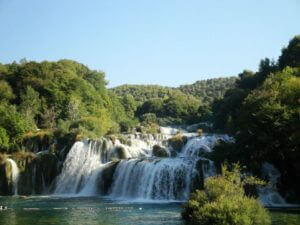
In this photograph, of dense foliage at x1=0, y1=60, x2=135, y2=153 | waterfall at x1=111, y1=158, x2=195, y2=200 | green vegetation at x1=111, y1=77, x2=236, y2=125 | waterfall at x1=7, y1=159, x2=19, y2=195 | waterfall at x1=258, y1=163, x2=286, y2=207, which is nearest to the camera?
waterfall at x1=258, y1=163, x2=286, y2=207

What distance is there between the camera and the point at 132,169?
44.0 metres

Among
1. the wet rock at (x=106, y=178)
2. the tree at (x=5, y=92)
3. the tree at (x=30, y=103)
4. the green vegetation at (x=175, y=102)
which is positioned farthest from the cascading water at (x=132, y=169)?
the green vegetation at (x=175, y=102)

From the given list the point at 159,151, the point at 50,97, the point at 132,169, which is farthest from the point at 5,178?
the point at 50,97

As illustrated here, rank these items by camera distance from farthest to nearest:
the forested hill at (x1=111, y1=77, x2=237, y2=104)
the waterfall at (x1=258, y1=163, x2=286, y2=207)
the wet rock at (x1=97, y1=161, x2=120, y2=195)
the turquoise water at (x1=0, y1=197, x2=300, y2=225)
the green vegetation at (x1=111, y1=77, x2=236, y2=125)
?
the forested hill at (x1=111, y1=77, x2=237, y2=104)
the green vegetation at (x1=111, y1=77, x2=236, y2=125)
the wet rock at (x1=97, y1=161, x2=120, y2=195)
the waterfall at (x1=258, y1=163, x2=286, y2=207)
the turquoise water at (x1=0, y1=197, x2=300, y2=225)

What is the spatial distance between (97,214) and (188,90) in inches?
5079

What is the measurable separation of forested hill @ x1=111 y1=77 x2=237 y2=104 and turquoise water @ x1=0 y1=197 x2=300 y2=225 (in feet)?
329

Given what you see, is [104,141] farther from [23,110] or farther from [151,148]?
[23,110]

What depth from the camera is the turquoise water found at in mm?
26688

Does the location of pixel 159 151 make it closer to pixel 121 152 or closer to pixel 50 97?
pixel 121 152

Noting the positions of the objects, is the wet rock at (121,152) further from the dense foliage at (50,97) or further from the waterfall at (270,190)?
the waterfall at (270,190)

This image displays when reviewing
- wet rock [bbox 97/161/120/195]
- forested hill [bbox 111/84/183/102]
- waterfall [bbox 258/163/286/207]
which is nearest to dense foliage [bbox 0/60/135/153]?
wet rock [bbox 97/161/120/195]

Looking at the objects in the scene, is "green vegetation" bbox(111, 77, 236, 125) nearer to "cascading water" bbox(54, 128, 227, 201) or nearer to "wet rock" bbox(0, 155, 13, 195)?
"cascading water" bbox(54, 128, 227, 201)

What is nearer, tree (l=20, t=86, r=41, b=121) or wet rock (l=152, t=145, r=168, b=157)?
wet rock (l=152, t=145, r=168, b=157)

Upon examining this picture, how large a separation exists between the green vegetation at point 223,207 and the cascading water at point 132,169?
14.5m
